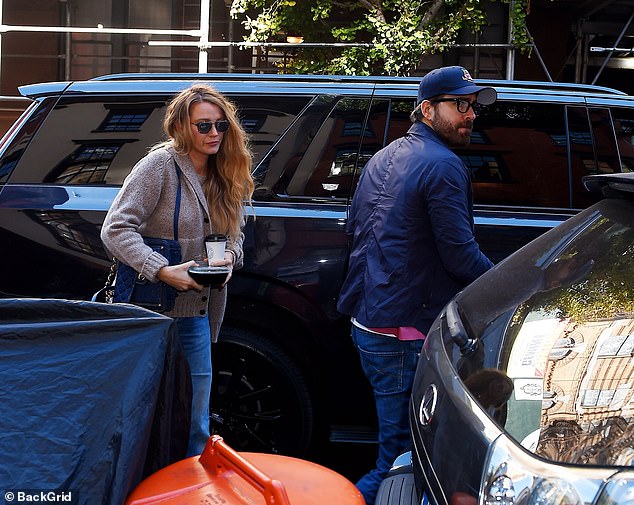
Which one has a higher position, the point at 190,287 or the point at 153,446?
the point at 190,287

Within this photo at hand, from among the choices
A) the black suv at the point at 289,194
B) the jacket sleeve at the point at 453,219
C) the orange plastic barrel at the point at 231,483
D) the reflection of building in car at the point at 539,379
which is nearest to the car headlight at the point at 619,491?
the reflection of building in car at the point at 539,379

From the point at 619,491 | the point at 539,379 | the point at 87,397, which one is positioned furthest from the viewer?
the point at 87,397

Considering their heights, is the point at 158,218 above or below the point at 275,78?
below

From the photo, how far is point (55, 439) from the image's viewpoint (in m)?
2.30

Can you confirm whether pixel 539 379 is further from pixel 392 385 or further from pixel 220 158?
pixel 220 158

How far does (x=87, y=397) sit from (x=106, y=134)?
228 centimetres

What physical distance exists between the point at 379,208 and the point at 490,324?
1284mm

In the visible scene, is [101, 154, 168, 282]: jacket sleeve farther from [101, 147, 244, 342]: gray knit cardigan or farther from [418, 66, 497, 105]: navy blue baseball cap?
[418, 66, 497, 105]: navy blue baseball cap

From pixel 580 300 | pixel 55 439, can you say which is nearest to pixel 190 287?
pixel 55 439

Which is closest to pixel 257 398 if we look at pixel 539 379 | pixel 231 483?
pixel 231 483

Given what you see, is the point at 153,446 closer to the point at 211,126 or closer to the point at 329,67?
Result: the point at 211,126

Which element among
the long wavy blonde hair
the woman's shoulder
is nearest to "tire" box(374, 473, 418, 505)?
the long wavy blonde hair

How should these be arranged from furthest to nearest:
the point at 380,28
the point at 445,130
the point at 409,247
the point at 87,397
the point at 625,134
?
the point at 380,28 < the point at 625,134 < the point at 445,130 < the point at 409,247 < the point at 87,397

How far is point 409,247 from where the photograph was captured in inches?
136
